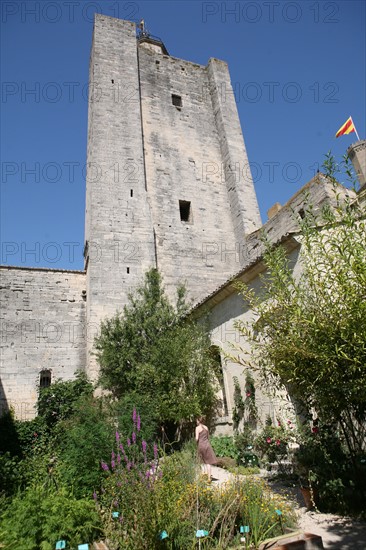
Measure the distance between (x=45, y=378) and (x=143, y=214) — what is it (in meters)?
6.96

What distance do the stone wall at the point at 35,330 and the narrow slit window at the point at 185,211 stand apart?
560 cm

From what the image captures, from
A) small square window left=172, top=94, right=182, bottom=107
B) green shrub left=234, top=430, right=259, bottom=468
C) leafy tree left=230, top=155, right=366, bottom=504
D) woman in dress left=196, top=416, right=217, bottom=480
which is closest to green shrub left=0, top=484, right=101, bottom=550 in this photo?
leafy tree left=230, top=155, right=366, bottom=504

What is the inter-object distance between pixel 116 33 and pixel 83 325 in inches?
566

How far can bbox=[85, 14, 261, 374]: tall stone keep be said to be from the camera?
13609 mm

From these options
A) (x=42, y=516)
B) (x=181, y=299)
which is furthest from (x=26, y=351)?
(x=42, y=516)

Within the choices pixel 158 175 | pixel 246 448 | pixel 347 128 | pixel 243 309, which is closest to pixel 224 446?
pixel 246 448

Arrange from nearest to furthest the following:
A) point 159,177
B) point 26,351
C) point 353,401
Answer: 1. point 353,401
2. point 26,351
3. point 159,177

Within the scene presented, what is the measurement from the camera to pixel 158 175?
16328 mm

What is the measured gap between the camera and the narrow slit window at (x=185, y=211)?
1644 centimetres

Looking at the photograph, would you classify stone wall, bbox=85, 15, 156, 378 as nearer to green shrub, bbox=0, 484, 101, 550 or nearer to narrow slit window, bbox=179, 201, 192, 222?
narrow slit window, bbox=179, 201, 192, 222

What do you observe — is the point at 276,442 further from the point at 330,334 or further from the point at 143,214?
the point at 143,214

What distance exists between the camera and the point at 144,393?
10062mm

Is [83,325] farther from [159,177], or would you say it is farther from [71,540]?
[71,540]

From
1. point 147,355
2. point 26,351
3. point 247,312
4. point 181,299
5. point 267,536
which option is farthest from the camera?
point 181,299
